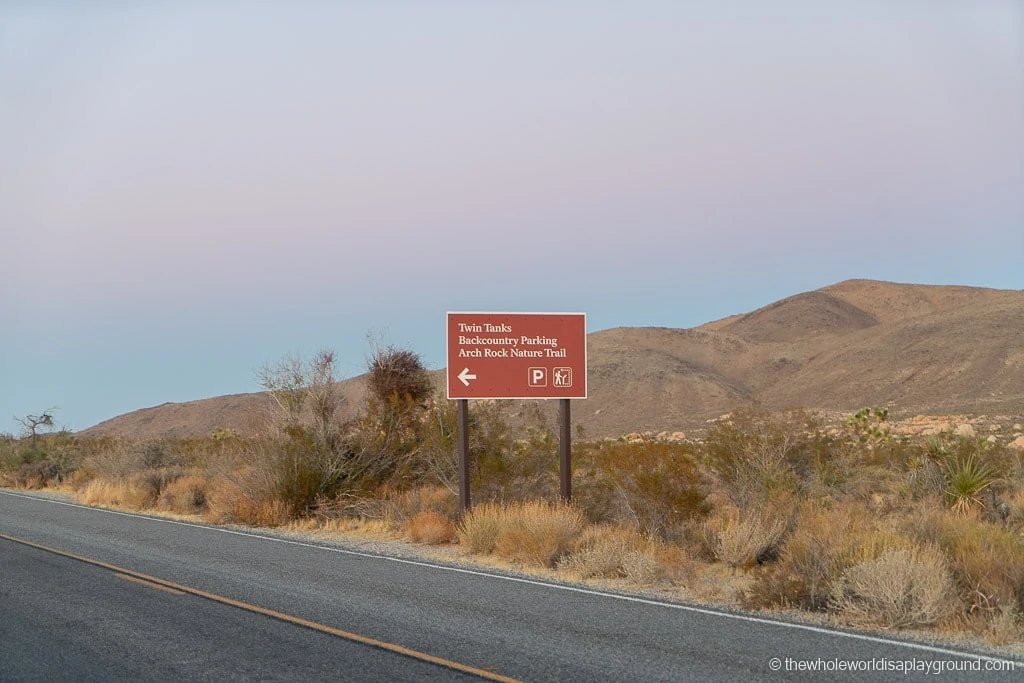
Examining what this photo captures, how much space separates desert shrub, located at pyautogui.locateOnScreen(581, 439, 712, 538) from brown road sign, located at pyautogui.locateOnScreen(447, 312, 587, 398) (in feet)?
5.42

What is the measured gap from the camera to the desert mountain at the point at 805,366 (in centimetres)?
6962

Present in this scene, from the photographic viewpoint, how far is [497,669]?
7.69 metres

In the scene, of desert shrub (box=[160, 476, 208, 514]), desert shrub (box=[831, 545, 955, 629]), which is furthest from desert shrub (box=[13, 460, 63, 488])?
desert shrub (box=[831, 545, 955, 629])

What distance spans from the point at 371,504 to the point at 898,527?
11431 mm

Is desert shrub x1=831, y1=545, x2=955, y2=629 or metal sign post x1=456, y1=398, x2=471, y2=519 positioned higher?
metal sign post x1=456, y1=398, x2=471, y2=519

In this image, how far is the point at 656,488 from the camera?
53.4 feet

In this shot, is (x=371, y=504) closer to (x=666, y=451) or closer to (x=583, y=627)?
(x=666, y=451)

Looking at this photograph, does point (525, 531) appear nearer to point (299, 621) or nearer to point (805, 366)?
point (299, 621)

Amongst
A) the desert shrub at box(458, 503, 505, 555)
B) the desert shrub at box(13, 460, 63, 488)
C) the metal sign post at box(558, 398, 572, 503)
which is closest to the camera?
the desert shrub at box(458, 503, 505, 555)

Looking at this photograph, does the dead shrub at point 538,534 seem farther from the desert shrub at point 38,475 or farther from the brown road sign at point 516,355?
the desert shrub at point 38,475

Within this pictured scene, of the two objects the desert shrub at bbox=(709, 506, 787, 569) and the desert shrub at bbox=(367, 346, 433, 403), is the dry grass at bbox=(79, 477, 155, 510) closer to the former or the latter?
the desert shrub at bbox=(367, 346, 433, 403)

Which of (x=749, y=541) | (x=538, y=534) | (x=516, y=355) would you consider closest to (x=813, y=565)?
(x=749, y=541)

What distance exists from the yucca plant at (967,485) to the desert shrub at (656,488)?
14.1 ft

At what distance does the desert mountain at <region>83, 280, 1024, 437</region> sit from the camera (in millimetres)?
69625
